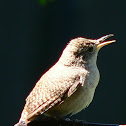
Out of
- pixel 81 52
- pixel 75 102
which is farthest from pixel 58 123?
pixel 81 52

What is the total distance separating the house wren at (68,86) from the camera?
478 centimetres

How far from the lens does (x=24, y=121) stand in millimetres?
4590

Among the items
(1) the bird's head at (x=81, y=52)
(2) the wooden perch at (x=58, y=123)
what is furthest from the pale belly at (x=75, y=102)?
(1) the bird's head at (x=81, y=52)

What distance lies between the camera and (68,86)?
4.90 m

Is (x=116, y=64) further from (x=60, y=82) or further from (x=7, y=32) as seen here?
(x=60, y=82)

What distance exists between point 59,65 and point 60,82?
Answer: 1.25 ft

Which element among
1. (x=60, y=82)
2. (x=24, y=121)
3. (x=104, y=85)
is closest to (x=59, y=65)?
(x=60, y=82)

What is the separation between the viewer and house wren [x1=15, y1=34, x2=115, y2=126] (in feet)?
15.7

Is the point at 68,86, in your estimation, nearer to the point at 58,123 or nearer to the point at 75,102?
the point at 75,102

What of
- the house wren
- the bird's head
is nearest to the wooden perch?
the house wren

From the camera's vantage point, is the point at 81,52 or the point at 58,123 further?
the point at 81,52

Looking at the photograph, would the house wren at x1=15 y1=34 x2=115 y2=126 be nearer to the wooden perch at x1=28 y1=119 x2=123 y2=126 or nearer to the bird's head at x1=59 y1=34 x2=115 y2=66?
the bird's head at x1=59 y1=34 x2=115 y2=66

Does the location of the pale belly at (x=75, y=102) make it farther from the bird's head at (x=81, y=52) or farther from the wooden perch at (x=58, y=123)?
the bird's head at (x=81, y=52)

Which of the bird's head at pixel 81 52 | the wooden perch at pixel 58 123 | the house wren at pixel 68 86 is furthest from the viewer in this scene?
the bird's head at pixel 81 52
